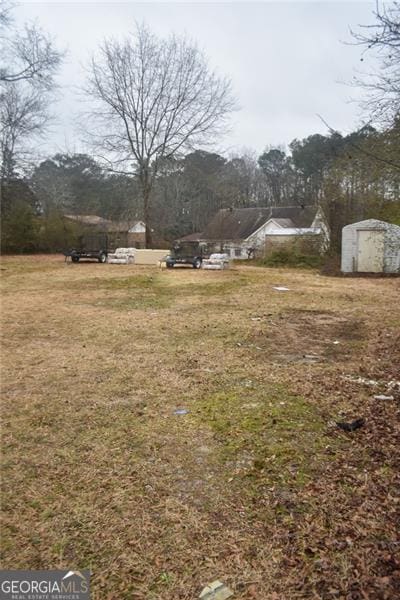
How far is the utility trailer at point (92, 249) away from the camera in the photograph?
17.8 meters

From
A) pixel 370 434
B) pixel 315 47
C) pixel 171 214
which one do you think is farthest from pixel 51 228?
pixel 370 434

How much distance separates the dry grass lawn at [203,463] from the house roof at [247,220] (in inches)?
778

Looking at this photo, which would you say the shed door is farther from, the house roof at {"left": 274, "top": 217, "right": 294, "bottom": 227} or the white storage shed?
the house roof at {"left": 274, "top": 217, "right": 294, "bottom": 227}

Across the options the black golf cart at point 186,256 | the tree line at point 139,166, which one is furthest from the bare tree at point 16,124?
the black golf cart at point 186,256

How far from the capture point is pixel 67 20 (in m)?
7.04

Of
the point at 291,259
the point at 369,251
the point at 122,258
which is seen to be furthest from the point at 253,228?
the point at 369,251

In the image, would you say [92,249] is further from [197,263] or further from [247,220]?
[247,220]

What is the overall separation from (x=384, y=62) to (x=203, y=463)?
3.89 meters

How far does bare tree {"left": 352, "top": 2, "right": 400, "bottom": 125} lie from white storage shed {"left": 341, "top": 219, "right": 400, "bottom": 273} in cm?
1049

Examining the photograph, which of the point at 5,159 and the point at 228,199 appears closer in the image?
the point at 5,159

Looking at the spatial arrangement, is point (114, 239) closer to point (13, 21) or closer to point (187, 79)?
point (187, 79)

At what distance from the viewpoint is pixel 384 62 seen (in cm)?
353

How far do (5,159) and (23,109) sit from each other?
2804 mm

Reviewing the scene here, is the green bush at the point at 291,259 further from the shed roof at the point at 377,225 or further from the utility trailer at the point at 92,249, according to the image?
the utility trailer at the point at 92,249
